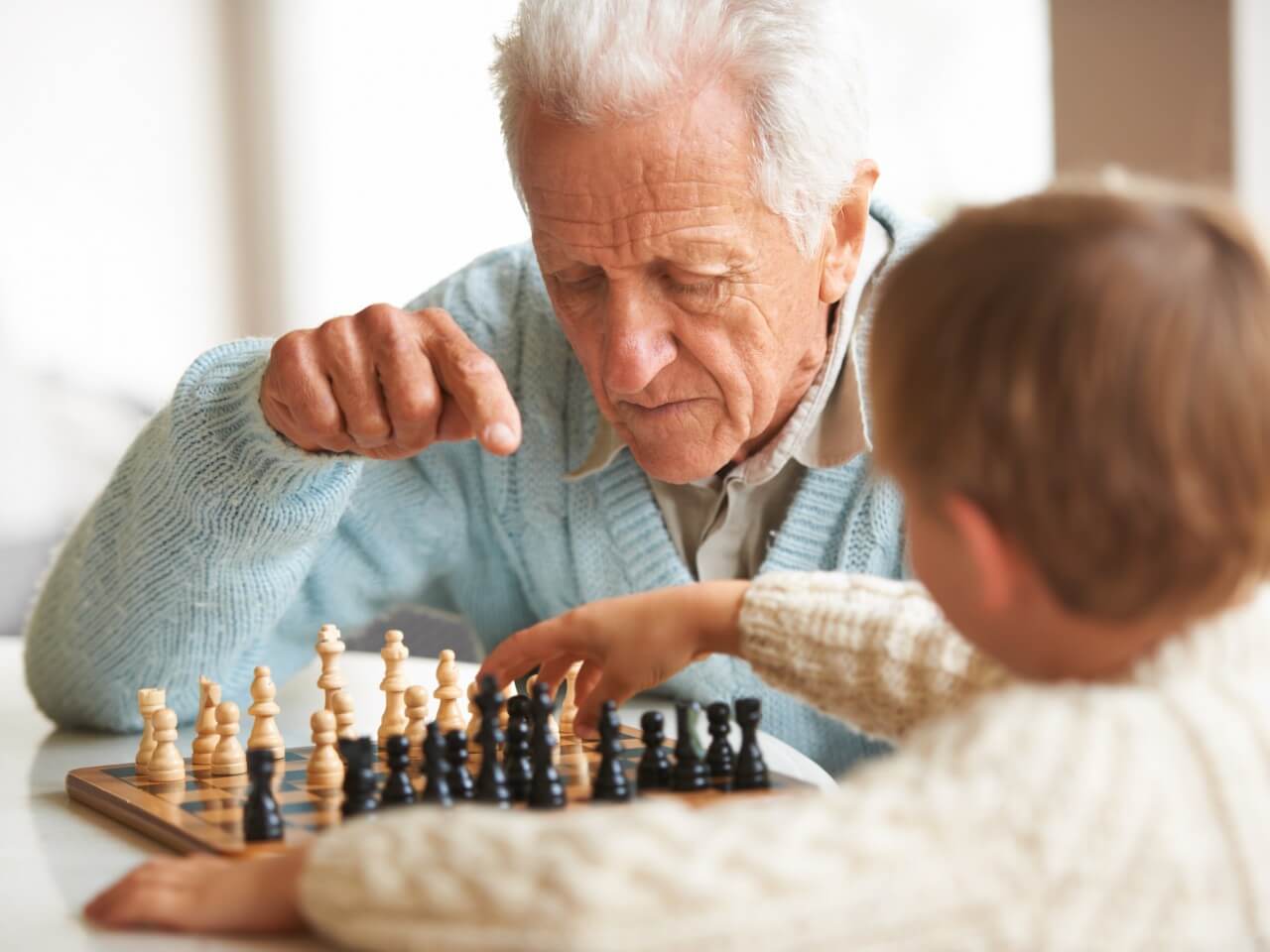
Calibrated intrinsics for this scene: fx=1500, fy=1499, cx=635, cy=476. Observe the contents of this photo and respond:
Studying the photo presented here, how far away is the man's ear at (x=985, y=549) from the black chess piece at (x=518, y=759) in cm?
47

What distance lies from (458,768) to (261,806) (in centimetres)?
17

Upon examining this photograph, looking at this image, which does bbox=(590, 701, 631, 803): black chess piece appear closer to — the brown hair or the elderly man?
the elderly man

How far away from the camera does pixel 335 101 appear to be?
4566 millimetres

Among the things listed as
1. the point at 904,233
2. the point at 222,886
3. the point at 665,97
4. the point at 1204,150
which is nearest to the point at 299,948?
the point at 222,886

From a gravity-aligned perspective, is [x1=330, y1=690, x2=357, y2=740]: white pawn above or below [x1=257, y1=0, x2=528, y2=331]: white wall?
below

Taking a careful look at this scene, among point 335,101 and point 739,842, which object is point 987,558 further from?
point 335,101

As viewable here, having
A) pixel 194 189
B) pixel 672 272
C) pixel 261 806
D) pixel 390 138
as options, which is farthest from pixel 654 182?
pixel 194 189

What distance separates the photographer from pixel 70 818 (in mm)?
1307

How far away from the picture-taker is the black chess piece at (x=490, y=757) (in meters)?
1.19

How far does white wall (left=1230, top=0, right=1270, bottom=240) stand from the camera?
122 inches

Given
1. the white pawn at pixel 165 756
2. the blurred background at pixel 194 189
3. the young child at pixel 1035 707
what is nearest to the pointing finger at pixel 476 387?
the white pawn at pixel 165 756

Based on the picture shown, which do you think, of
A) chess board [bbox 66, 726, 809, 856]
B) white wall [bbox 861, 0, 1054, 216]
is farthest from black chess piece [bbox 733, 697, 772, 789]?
white wall [bbox 861, 0, 1054, 216]

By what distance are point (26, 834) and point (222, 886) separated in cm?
40

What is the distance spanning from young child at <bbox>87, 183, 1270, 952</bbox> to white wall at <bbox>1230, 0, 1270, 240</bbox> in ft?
8.14
